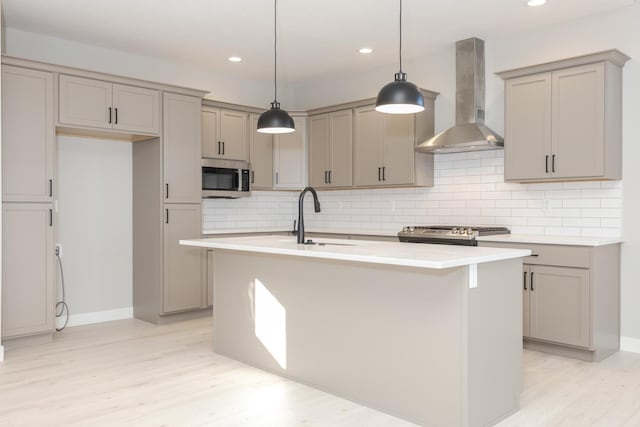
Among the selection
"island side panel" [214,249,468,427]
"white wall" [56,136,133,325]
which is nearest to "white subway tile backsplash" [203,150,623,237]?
"white wall" [56,136,133,325]

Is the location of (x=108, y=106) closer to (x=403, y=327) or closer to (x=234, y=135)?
(x=234, y=135)

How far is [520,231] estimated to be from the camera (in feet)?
16.5

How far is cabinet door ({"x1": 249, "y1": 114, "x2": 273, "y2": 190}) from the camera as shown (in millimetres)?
6395

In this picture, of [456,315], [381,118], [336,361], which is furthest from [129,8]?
[456,315]

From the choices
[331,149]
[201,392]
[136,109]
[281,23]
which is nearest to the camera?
[201,392]

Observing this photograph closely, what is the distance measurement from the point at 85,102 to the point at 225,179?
1.69 metres

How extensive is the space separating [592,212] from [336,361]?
2.71 m

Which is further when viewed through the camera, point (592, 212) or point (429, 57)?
point (429, 57)

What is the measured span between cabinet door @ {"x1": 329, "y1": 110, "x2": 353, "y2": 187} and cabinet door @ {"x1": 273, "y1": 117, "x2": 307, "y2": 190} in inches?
18.7

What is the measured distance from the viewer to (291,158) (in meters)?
6.68

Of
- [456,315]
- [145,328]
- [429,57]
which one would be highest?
[429,57]

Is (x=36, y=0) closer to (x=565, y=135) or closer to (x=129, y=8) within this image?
(x=129, y=8)

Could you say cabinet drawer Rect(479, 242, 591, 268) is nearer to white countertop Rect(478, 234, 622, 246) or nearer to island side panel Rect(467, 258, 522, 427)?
white countertop Rect(478, 234, 622, 246)

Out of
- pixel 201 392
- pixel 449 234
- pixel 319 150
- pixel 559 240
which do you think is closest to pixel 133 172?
pixel 319 150
